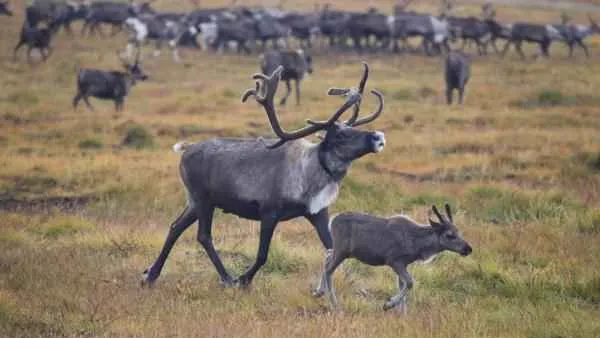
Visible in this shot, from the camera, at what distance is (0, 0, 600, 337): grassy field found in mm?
8062

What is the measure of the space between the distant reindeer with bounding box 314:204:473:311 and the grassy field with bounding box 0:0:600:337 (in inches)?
13.3

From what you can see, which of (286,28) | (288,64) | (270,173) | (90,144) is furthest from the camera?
(286,28)

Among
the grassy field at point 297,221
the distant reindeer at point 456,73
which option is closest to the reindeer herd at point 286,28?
the grassy field at point 297,221

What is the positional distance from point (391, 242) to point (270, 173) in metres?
1.41

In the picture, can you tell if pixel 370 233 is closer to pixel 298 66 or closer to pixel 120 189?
pixel 120 189

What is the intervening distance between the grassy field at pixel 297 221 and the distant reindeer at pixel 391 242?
34 centimetres

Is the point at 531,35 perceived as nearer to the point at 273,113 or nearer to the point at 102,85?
the point at 102,85

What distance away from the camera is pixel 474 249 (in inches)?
416

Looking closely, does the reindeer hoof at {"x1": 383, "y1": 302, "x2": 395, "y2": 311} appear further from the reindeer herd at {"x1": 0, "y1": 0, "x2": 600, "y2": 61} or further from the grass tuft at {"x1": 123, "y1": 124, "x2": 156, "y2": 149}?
the reindeer herd at {"x1": 0, "y1": 0, "x2": 600, "y2": 61}

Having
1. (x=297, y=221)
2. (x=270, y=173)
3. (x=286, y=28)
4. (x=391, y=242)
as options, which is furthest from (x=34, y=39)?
(x=391, y=242)

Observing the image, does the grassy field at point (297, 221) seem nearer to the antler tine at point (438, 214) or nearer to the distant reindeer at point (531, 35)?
the antler tine at point (438, 214)

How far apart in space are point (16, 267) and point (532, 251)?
4662 mm

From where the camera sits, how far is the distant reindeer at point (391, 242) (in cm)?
829

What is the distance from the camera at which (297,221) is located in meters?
12.7
